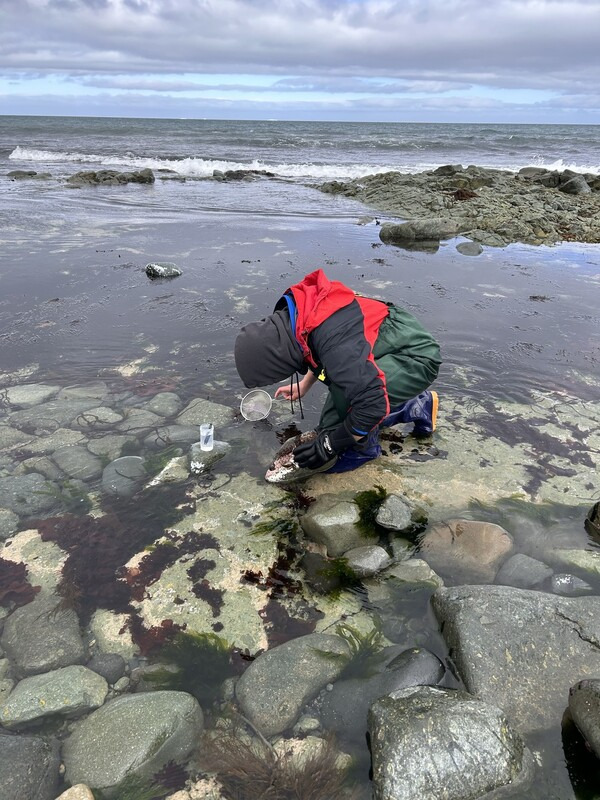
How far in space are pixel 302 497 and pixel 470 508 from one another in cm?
123

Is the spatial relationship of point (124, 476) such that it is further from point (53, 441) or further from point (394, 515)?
point (394, 515)

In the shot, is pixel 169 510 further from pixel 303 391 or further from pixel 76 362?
pixel 76 362

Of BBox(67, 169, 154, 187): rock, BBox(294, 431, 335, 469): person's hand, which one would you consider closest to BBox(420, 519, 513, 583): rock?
BBox(294, 431, 335, 469): person's hand

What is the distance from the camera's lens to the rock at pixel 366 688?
2514 millimetres

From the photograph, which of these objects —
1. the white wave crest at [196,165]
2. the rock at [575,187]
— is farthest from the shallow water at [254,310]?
the white wave crest at [196,165]

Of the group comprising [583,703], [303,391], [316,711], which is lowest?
[316,711]

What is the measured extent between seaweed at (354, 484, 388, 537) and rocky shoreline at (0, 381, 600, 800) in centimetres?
2

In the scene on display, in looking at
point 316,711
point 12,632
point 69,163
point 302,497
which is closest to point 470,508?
point 302,497

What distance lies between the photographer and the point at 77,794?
215 cm

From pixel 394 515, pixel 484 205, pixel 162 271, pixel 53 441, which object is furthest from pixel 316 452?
pixel 484 205

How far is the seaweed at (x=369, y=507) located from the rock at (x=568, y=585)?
1.11 m

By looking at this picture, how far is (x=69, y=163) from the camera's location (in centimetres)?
2855

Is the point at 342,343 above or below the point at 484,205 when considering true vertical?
Result: below

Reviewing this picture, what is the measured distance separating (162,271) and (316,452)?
19.4 feet
